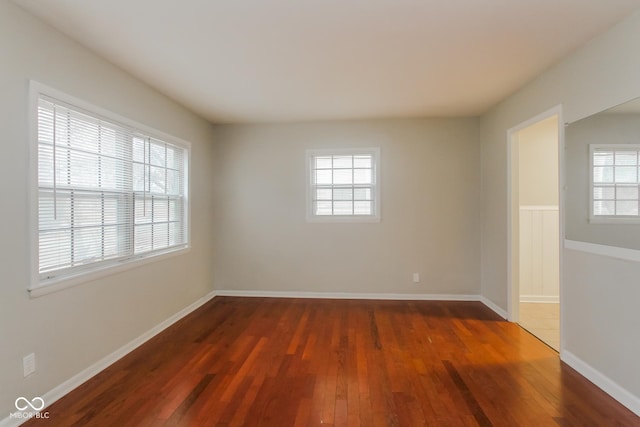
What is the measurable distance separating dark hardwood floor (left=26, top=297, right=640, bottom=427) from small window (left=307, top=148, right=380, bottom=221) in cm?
157

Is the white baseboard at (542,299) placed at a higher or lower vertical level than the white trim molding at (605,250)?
lower

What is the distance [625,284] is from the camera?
80.9 inches

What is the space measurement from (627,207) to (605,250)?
13.4 inches

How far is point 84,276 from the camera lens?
7.66ft

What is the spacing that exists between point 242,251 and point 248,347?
1.90 m

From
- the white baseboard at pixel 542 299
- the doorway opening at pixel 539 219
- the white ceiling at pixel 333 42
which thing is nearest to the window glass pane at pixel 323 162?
the white ceiling at pixel 333 42

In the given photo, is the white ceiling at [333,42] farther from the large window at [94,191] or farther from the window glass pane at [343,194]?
the window glass pane at [343,194]

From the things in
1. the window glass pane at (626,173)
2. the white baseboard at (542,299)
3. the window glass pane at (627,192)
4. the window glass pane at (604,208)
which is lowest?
the white baseboard at (542,299)

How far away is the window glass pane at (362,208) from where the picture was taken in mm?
4430

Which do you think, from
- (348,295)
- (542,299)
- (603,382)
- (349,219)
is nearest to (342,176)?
(349,219)

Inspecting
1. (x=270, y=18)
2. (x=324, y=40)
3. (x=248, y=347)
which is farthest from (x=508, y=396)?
(x=270, y=18)

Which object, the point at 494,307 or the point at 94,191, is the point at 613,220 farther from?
the point at 94,191

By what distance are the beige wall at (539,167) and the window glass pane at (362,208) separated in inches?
79.6

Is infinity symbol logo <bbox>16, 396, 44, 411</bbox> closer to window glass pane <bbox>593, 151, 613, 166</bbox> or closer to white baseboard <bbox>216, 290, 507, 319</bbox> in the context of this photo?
white baseboard <bbox>216, 290, 507, 319</bbox>
